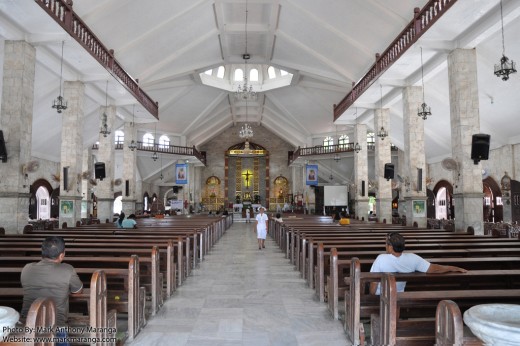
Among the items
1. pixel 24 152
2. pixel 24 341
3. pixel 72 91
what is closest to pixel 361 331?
pixel 24 341

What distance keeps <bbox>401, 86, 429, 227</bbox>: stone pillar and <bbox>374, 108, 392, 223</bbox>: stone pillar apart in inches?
101

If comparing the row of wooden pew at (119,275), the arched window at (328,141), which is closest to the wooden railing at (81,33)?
the row of wooden pew at (119,275)

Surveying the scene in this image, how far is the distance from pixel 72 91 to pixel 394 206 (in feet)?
71.0

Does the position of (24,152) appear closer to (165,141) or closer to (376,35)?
(376,35)

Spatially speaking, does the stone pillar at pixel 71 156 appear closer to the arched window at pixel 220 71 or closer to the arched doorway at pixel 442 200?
the arched window at pixel 220 71

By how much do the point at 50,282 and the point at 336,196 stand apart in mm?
23538

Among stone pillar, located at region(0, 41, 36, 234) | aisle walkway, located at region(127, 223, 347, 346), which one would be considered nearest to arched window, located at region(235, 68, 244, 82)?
stone pillar, located at region(0, 41, 36, 234)

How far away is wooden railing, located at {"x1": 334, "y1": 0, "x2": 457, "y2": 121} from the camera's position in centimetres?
882

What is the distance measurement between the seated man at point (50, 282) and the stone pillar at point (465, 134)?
30.1 ft

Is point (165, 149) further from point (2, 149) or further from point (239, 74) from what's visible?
point (2, 149)

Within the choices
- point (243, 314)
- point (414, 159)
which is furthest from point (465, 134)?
point (243, 314)

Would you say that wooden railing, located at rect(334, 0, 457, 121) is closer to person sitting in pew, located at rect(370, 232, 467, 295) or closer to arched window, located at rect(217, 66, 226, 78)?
person sitting in pew, located at rect(370, 232, 467, 295)

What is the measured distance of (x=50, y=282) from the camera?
2906 millimetres

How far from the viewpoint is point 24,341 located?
2.10m
